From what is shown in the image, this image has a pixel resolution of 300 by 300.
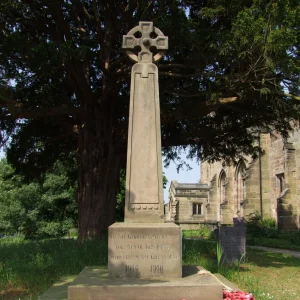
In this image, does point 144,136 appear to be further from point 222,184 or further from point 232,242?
point 222,184

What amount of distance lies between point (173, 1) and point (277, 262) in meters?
7.84

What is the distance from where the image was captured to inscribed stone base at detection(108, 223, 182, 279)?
5.42 m

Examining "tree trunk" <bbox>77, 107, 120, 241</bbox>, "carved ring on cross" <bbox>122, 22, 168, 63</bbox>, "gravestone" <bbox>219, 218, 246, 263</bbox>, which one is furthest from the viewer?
"tree trunk" <bbox>77, 107, 120, 241</bbox>

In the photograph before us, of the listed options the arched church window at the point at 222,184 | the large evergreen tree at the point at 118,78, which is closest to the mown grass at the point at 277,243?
the large evergreen tree at the point at 118,78

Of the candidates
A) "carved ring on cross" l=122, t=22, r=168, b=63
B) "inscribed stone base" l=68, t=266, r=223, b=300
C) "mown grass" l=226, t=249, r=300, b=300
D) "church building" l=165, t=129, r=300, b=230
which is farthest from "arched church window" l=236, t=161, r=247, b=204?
"inscribed stone base" l=68, t=266, r=223, b=300

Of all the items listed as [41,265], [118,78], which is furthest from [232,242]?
[118,78]

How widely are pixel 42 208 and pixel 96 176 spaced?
70.8ft

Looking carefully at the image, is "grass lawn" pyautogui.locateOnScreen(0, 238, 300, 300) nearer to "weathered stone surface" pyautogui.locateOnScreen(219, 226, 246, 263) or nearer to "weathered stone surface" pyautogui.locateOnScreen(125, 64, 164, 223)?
"weathered stone surface" pyautogui.locateOnScreen(219, 226, 246, 263)

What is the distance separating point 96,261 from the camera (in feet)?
26.1

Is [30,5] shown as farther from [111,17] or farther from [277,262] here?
[277,262]

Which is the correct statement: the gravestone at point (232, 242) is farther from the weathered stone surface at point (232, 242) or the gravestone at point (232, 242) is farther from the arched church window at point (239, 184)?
the arched church window at point (239, 184)

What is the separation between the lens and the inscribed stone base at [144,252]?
5.42m

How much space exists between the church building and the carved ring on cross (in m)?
10.2

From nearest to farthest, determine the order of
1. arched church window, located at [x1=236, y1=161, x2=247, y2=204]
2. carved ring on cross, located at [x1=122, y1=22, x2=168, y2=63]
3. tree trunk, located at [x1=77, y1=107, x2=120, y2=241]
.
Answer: carved ring on cross, located at [x1=122, y1=22, x2=168, y2=63], tree trunk, located at [x1=77, y1=107, x2=120, y2=241], arched church window, located at [x1=236, y1=161, x2=247, y2=204]
